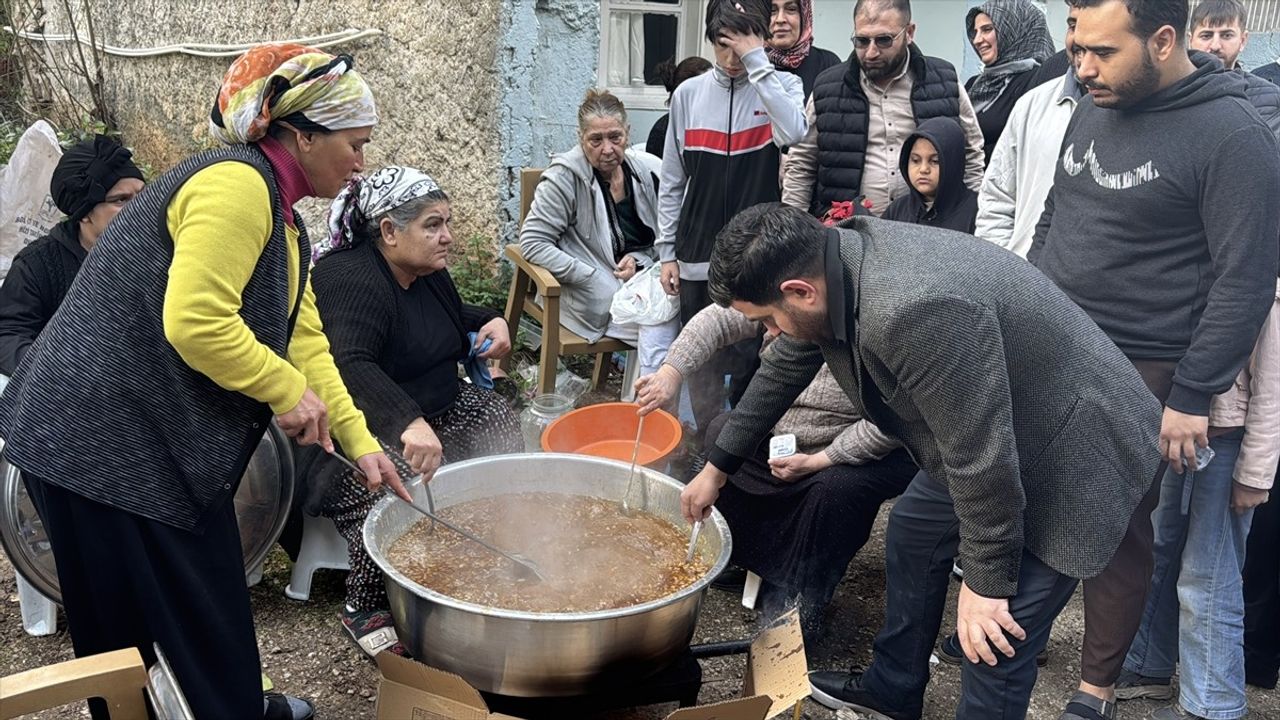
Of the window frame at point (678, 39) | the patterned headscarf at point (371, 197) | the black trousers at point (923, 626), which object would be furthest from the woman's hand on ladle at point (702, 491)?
the window frame at point (678, 39)

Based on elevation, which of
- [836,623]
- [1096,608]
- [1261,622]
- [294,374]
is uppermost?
[294,374]

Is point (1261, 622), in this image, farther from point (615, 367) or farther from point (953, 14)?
point (953, 14)

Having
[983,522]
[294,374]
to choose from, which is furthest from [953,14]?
[294,374]

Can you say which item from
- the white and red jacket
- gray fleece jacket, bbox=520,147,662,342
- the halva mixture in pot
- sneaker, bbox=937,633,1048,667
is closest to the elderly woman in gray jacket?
gray fleece jacket, bbox=520,147,662,342

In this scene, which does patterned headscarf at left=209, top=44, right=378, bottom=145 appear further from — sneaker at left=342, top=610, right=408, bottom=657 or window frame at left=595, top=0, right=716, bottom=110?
window frame at left=595, top=0, right=716, bottom=110

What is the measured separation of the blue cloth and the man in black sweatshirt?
2155mm

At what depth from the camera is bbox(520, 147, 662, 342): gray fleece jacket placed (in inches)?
201

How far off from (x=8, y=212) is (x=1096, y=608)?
17.6ft

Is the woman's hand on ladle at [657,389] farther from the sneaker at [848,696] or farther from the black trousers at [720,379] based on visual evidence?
the sneaker at [848,696]

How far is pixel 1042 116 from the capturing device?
3.52 meters

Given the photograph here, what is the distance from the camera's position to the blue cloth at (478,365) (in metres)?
3.98

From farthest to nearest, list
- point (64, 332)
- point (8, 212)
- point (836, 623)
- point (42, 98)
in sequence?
1. point (42, 98)
2. point (8, 212)
3. point (836, 623)
4. point (64, 332)

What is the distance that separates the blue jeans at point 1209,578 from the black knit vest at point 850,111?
1734mm

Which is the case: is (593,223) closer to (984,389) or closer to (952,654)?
(952,654)
